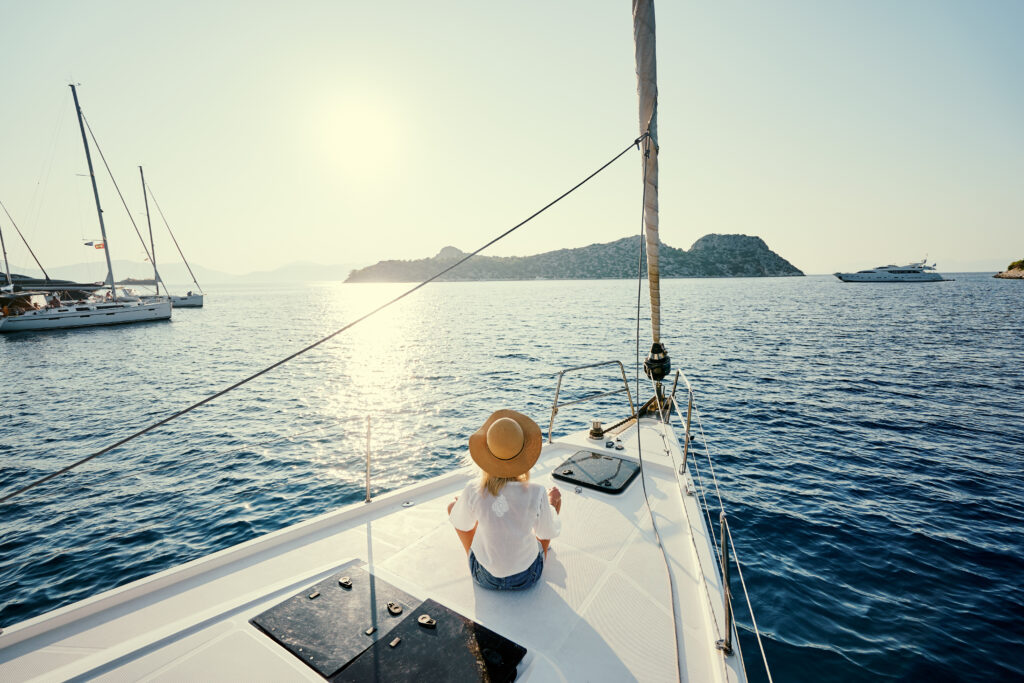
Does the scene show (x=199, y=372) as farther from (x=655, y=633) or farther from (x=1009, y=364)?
(x=1009, y=364)

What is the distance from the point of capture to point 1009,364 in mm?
20516

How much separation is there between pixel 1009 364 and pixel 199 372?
42.3 meters

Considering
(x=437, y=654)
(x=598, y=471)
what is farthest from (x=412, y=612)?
(x=598, y=471)

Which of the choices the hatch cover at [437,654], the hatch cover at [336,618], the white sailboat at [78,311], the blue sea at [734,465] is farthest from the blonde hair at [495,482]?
the white sailboat at [78,311]

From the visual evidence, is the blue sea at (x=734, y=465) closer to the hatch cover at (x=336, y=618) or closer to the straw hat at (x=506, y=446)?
the hatch cover at (x=336, y=618)

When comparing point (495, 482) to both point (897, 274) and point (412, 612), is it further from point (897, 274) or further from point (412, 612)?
point (897, 274)

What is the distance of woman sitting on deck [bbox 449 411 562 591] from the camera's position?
116 inches

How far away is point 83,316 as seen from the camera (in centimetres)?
4134

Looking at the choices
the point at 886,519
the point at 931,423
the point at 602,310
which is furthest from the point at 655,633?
the point at 602,310

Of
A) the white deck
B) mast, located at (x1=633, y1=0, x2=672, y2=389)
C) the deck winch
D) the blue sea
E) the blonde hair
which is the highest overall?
mast, located at (x1=633, y1=0, x2=672, y2=389)

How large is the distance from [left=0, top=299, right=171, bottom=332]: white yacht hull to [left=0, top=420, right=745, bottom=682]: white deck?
55191mm

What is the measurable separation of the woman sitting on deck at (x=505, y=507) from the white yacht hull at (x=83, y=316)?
187ft

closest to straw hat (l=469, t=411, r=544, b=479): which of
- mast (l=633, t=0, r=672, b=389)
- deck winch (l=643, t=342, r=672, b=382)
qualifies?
mast (l=633, t=0, r=672, b=389)

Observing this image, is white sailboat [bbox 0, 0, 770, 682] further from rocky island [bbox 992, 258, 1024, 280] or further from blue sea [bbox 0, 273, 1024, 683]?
rocky island [bbox 992, 258, 1024, 280]
